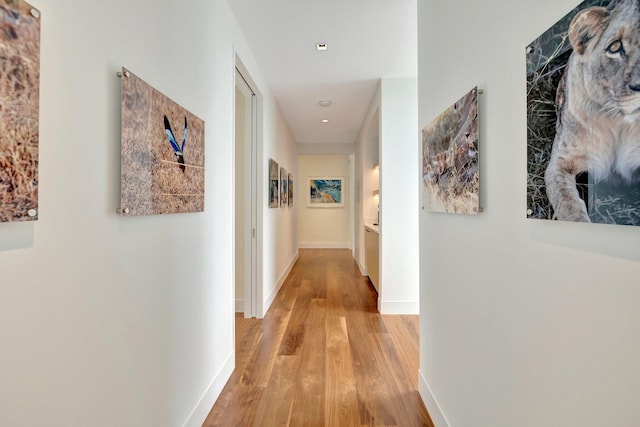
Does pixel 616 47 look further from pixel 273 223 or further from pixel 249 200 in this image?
pixel 273 223

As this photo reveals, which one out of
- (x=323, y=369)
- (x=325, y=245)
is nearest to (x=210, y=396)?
(x=323, y=369)

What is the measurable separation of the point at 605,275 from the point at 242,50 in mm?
2748

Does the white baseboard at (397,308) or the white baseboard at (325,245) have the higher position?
the white baseboard at (325,245)

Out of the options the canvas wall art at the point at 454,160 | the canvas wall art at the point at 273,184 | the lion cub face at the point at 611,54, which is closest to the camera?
the lion cub face at the point at 611,54

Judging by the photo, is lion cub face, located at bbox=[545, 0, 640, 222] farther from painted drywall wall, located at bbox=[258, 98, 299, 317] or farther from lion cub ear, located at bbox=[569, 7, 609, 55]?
painted drywall wall, located at bbox=[258, 98, 299, 317]

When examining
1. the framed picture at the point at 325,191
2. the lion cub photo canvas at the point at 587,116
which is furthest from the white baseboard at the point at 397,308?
the framed picture at the point at 325,191

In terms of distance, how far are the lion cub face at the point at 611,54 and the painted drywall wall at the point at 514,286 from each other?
138mm

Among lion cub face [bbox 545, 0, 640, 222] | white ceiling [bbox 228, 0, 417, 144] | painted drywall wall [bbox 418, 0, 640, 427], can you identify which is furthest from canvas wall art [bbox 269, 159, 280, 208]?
lion cub face [bbox 545, 0, 640, 222]

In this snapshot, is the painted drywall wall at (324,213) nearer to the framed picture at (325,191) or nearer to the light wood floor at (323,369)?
the framed picture at (325,191)

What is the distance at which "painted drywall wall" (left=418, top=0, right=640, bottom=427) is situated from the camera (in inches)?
27.4

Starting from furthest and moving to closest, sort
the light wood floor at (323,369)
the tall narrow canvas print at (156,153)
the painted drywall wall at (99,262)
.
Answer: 1. the light wood floor at (323,369)
2. the tall narrow canvas print at (156,153)
3. the painted drywall wall at (99,262)

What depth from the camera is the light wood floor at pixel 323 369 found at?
74.2 inches

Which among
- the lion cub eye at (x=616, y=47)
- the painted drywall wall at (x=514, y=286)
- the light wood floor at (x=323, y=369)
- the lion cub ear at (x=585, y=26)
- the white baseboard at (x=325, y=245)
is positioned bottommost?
the light wood floor at (x=323, y=369)

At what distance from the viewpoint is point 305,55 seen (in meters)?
3.06
